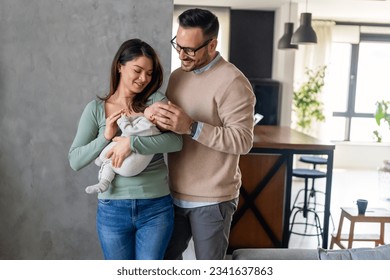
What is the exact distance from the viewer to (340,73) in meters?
5.81

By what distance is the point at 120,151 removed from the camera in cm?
110

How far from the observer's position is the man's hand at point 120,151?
1100 millimetres

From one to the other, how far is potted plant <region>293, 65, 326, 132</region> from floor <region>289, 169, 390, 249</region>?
653 mm

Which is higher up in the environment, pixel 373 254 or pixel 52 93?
pixel 52 93

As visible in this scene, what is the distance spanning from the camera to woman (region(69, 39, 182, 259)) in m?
1.13

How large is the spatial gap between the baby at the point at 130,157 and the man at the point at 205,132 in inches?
1.4

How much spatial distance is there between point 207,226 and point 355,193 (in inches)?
Result: 138

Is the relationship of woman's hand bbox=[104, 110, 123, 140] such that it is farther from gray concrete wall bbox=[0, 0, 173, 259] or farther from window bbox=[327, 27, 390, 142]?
window bbox=[327, 27, 390, 142]

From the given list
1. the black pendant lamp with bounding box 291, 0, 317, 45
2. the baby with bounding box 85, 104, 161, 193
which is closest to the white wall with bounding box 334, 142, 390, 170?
the black pendant lamp with bounding box 291, 0, 317, 45

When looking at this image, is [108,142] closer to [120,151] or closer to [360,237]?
[120,151]

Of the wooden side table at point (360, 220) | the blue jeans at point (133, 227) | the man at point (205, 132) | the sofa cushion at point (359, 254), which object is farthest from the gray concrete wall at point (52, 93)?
the wooden side table at point (360, 220)

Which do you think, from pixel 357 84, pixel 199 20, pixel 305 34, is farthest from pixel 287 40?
pixel 199 20
